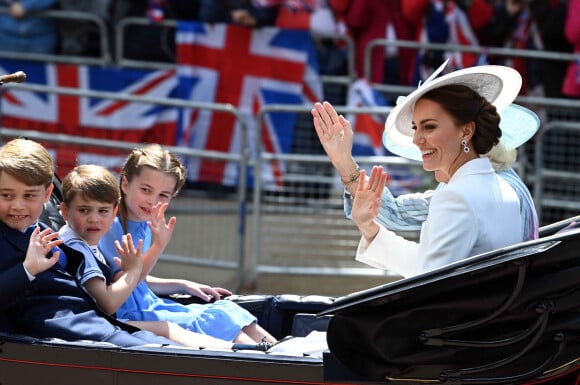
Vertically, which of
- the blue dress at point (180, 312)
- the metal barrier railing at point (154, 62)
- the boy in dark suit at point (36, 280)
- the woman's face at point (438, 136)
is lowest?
the blue dress at point (180, 312)

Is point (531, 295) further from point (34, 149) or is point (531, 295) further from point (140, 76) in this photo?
point (140, 76)

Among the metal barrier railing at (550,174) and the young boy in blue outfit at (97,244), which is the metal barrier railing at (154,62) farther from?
the young boy in blue outfit at (97,244)

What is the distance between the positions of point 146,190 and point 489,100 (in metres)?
1.50

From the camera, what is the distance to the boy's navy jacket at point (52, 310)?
14.4 ft

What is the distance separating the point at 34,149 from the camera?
4.50 m

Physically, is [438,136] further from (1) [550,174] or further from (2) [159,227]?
(1) [550,174]

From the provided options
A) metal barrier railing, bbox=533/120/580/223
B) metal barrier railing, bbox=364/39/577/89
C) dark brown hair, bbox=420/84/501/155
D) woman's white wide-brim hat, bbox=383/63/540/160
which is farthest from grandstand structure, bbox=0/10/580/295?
dark brown hair, bbox=420/84/501/155

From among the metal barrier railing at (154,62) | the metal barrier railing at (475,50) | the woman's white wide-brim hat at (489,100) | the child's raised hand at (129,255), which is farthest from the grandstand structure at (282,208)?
the child's raised hand at (129,255)

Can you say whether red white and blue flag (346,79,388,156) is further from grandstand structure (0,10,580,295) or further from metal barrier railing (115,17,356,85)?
metal barrier railing (115,17,356,85)

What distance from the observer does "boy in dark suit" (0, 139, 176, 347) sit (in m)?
4.38

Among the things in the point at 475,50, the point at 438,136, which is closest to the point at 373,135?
the point at 475,50

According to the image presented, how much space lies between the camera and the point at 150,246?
500 centimetres

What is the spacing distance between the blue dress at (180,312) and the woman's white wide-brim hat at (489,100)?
0.96 metres

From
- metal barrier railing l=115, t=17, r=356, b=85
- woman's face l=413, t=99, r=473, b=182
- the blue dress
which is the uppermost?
metal barrier railing l=115, t=17, r=356, b=85
